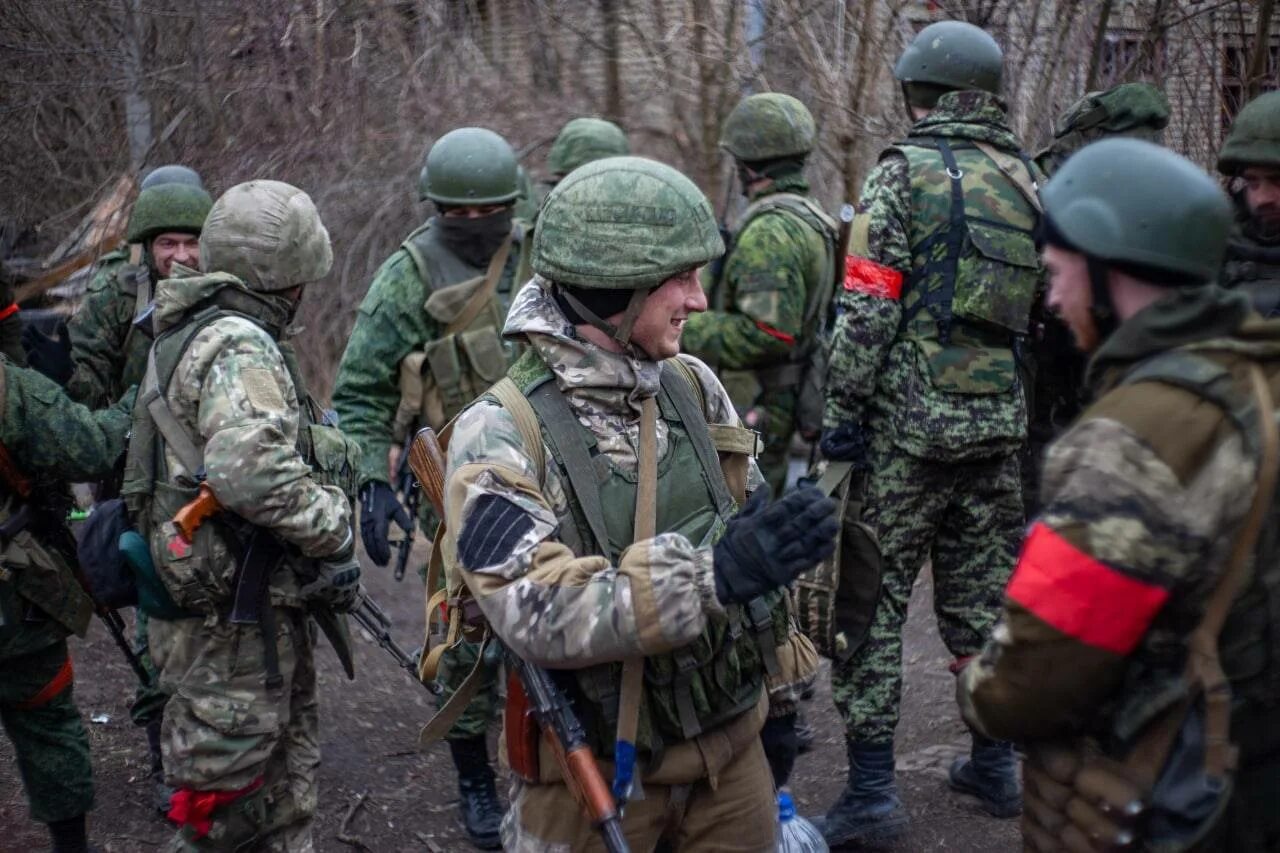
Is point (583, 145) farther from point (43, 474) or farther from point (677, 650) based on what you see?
point (677, 650)

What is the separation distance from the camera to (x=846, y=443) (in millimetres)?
4281

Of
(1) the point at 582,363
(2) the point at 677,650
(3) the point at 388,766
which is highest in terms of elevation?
(1) the point at 582,363

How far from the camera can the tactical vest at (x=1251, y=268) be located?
381 centimetres

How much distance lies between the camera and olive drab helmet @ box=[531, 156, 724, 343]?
2.52 meters

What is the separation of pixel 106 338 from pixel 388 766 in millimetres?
2106

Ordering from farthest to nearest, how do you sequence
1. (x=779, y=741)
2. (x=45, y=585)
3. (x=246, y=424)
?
(x=45, y=585), (x=246, y=424), (x=779, y=741)

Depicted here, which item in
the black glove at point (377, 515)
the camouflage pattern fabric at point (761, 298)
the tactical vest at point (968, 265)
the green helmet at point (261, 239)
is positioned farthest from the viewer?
the camouflage pattern fabric at point (761, 298)

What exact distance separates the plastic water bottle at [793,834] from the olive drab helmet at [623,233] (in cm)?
122

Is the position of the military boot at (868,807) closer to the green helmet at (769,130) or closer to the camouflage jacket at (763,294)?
the camouflage jacket at (763,294)

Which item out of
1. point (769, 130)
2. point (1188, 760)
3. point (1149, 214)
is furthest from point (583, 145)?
point (1188, 760)

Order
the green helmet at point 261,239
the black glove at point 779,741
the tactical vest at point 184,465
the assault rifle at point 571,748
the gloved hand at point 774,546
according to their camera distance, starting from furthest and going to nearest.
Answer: the green helmet at point 261,239 < the tactical vest at point 184,465 < the black glove at point 779,741 < the assault rifle at point 571,748 < the gloved hand at point 774,546

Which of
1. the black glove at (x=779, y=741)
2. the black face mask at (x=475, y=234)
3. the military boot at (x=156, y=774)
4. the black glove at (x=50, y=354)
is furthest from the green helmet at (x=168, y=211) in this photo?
the black glove at (x=779, y=741)

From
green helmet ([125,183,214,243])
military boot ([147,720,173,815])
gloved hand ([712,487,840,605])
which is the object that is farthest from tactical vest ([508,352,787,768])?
military boot ([147,720,173,815])

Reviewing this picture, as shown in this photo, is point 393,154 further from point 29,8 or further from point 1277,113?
point 1277,113
